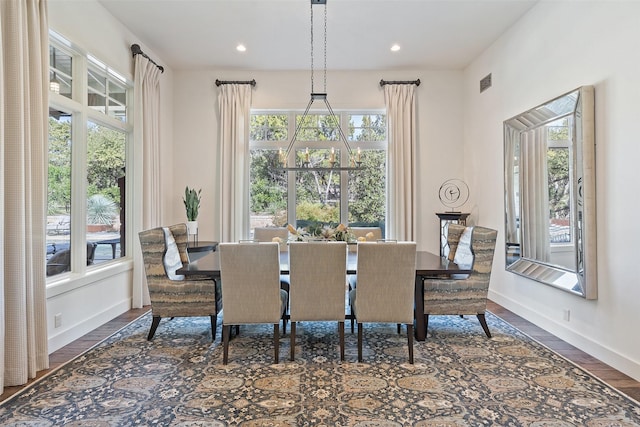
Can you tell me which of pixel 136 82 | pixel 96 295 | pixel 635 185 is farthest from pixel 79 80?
pixel 635 185

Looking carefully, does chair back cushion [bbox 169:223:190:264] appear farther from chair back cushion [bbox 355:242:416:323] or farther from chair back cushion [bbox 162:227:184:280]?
chair back cushion [bbox 355:242:416:323]

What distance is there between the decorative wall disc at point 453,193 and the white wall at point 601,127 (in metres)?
1.40

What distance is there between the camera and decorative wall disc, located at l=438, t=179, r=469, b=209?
5.25 meters

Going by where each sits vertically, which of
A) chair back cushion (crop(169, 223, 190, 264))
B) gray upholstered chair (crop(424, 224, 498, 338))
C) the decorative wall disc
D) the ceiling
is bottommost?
gray upholstered chair (crop(424, 224, 498, 338))

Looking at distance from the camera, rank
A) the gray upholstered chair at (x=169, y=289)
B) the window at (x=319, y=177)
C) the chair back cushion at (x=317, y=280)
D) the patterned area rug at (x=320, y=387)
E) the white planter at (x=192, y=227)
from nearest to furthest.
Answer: the patterned area rug at (x=320, y=387) < the chair back cushion at (x=317, y=280) < the gray upholstered chair at (x=169, y=289) < the white planter at (x=192, y=227) < the window at (x=319, y=177)

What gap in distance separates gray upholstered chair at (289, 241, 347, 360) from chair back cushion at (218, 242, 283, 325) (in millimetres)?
140

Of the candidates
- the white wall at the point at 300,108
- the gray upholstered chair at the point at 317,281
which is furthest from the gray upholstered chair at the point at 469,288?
the white wall at the point at 300,108

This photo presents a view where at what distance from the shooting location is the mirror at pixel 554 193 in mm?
2844

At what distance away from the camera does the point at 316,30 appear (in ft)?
13.2

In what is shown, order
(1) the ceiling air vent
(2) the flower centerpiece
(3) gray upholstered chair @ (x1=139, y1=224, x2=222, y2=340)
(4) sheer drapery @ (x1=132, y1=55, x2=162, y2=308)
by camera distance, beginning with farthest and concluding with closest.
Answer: (1) the ceiling air vent, (4) sheer drapery @ (x1=132, y1=55, x2=162, y2=308), (2) the flower centerpiece, (3) gray upholstered chair @ (x1=139, y1=224, x2=222, y2=340)

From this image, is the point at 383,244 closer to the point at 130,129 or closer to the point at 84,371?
the point at 84,371

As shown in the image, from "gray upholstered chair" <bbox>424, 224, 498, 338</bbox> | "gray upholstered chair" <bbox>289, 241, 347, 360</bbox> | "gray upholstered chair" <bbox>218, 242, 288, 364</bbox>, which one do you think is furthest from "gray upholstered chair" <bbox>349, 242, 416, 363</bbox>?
"gray upholstered chair" <bbox>218, 242, 288, 364</bbox>

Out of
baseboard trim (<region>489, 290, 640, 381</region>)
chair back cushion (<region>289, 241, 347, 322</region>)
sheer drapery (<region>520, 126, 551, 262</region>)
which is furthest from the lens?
sheer drapery (<region>520, 126, 551, 262</region>)

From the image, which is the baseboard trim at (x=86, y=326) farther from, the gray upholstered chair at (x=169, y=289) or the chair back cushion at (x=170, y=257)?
the chair back cushion at (x=170, y=257)
